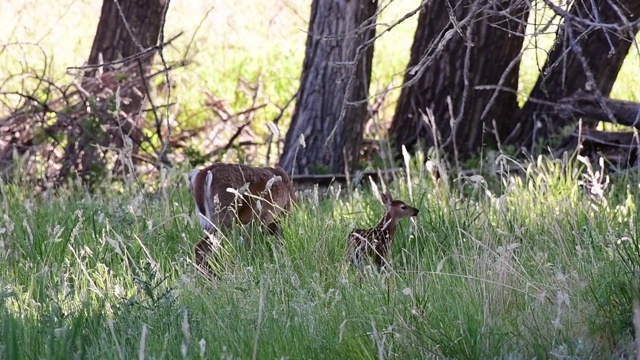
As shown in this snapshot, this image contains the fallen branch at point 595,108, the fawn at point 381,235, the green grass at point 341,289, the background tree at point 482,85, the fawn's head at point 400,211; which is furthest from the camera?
the background tree at point 482,85

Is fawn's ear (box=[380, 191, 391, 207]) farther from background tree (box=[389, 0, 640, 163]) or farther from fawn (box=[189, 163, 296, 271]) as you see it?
background tree (box=[389, 0, 640, 163])

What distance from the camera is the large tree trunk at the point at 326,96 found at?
8086 millimetres

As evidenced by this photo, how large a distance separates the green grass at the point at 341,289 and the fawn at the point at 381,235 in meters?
0.08

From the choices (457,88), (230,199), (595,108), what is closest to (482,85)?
(457,88)

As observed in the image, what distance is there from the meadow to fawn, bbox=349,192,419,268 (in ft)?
0.29

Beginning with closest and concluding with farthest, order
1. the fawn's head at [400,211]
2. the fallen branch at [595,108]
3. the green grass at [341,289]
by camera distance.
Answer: the green grass at [341,289] < the fawn's head at [400,211] < the fallen branch at [595,108]

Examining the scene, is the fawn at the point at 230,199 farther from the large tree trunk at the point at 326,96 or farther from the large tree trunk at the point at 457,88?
the large tree trunk at the point at 457,88

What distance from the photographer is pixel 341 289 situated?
4.58 m

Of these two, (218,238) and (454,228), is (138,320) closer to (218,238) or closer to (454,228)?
(218,238)

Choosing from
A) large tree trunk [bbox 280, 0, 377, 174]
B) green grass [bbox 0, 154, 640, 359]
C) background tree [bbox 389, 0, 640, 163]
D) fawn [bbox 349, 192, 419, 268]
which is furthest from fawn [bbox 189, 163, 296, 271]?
background tree [bbox 389, 0, 640, 163]

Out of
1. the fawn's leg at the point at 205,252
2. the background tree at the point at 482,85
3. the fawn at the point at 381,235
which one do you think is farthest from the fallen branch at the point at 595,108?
the fawn's leg at the point at 205,252

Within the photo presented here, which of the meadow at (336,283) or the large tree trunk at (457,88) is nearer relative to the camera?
the meadow at (336,283)

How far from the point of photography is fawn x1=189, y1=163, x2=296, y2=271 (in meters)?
Answer: 5.60

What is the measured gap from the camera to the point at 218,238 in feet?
17.7
